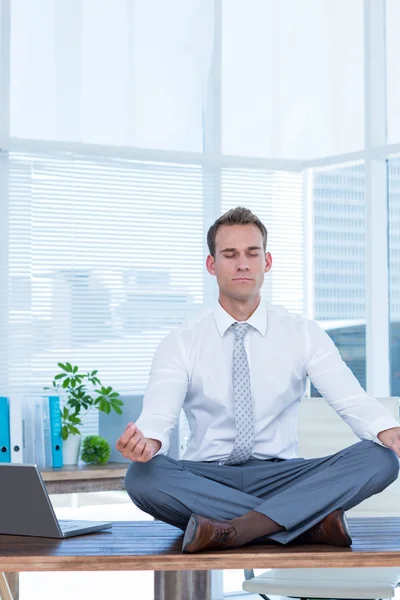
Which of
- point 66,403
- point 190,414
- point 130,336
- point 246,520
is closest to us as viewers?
point 246,520

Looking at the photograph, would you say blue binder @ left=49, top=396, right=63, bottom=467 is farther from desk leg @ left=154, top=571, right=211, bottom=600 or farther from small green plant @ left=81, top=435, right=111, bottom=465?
desk leg @ left=154, top=571, right=211, bottom=600

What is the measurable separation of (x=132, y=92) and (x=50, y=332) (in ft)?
4.57

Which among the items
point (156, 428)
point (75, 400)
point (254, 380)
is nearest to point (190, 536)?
point (156, 428)

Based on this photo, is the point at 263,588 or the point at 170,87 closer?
the point at 263,588

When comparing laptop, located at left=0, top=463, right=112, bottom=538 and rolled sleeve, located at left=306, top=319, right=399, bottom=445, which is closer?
laptop, located at left=0, top=463, right=112, bottom=538

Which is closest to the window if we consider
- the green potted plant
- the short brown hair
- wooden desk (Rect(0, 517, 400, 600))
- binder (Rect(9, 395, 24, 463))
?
the green potted plant

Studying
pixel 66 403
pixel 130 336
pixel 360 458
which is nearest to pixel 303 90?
pixel 130 336

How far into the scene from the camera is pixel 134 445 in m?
2.30

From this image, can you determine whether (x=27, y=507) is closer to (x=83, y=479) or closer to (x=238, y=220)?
(x=238, y=220)

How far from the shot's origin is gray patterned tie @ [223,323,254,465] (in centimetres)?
265

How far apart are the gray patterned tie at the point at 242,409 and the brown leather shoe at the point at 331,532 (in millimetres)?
412

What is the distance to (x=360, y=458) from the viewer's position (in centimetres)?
235

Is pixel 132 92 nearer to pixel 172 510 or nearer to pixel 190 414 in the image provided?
pixel 190 414

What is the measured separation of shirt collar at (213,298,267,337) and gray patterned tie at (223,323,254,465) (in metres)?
0.08
